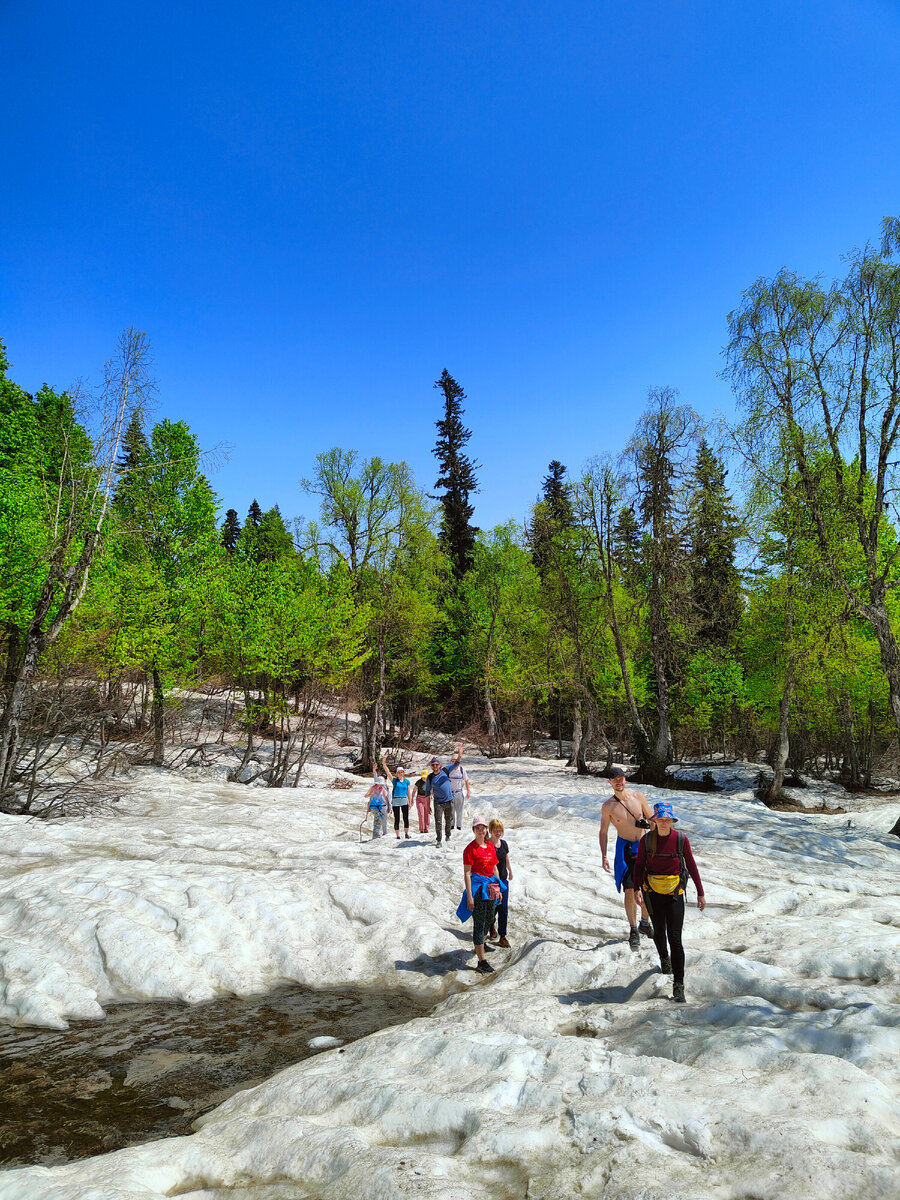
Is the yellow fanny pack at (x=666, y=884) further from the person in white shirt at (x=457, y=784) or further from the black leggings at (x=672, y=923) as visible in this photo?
the person in white shirt at (x=457, y=784)

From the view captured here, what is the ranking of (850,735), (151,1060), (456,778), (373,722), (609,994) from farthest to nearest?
(373,722)
(850,735)
(456,778)
(609,994)
(151,1060)

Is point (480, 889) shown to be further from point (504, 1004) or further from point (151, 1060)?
point (151, 1060)

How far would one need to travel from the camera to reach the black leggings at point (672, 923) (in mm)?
6270

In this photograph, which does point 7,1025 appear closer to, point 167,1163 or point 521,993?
point 167,1163

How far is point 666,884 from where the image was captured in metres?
6.36

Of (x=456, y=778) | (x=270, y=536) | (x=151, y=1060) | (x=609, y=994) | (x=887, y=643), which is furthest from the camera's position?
(x=270, y=536)

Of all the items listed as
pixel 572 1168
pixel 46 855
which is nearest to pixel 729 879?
pixel 572 1168

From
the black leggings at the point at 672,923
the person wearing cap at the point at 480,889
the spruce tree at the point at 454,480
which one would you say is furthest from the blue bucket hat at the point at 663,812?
the spruce tree at the point at 454,480

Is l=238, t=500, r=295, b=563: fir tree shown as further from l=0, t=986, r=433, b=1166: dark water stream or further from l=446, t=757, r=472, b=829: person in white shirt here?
l=0, t=986, r=433, b=1166: dark water stream

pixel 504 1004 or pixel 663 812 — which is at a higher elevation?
pixel 663 812

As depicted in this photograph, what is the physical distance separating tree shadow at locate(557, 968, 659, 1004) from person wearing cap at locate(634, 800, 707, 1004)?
409 millimetres

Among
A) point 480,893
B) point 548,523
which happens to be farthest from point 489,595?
point 480,893

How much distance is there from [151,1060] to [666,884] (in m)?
5.46

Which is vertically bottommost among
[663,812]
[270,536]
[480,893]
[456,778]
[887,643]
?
[480,893]
